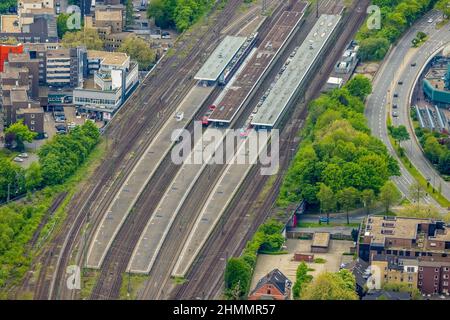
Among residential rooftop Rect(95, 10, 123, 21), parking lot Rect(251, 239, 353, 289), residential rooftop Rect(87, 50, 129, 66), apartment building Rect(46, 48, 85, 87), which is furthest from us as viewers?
residential rooftop Rect(95, 10, 123, 21)

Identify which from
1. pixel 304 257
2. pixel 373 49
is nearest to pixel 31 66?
pixel 373 49

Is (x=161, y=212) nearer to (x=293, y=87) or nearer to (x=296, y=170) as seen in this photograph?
(x=296, y=170)

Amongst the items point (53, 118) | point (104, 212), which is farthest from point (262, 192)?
point (53, 118)

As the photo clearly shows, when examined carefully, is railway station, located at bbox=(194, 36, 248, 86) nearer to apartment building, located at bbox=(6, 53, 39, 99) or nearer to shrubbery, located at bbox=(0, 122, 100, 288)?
apartment building, located at bbox=(6, 53, 39, 99)

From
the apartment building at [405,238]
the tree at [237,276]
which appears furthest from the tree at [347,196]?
the tree at [237,276]

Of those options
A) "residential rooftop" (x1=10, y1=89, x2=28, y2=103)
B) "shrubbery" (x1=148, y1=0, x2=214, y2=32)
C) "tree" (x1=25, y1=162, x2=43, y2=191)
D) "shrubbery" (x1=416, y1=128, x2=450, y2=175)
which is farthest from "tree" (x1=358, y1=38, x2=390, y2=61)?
"tree" (x1=25, y1=162, x2=43, y2=191)

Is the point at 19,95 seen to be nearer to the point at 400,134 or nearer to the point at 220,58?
the point at 220,58
